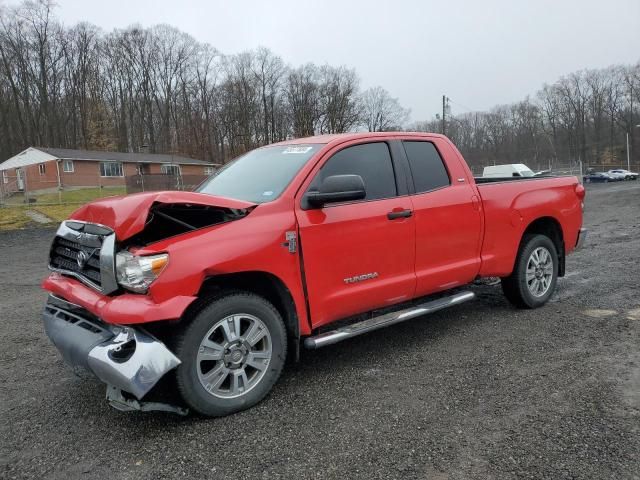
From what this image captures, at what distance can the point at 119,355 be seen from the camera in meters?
2.87

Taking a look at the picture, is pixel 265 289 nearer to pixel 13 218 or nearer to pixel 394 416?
pixel 394 416

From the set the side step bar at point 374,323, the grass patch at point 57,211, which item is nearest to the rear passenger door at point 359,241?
the side step bar at point 374,323

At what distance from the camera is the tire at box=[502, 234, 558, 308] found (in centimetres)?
527

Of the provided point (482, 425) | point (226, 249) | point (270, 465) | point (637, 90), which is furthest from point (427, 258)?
point (637, 90)

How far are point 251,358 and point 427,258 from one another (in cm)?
182

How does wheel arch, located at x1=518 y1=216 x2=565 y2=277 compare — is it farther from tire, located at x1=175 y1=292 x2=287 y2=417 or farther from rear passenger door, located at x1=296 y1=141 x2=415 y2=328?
tire, located at x1=175 y1=292 x2=287 y2=417

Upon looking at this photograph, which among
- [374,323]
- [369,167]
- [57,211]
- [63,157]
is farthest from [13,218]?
[63,157]

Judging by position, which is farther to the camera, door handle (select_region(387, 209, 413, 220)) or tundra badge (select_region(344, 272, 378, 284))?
door handle (select_region(387, 209, 413, 220))

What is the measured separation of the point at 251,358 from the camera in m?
3.31

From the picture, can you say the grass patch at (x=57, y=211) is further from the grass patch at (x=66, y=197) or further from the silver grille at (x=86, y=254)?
the silver grille at (x=86, y=254)

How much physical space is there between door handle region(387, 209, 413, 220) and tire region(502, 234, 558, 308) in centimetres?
180

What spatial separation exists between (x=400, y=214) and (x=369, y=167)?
0.48 metres

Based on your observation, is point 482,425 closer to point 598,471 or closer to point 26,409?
point 598,471

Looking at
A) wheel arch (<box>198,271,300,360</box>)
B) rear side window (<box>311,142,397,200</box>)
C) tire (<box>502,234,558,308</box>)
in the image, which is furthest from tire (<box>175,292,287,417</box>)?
tire (<box>502,234,558,308</box>)
